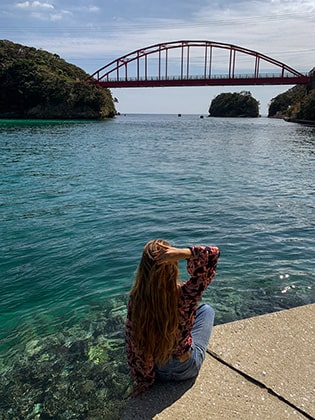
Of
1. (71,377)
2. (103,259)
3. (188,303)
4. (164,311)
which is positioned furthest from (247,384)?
(103,259)

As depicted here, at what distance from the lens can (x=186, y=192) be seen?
47.1 ft

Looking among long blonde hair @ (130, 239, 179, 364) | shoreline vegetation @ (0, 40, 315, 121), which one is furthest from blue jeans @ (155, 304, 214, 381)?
shoreline vegetation @ (0, 40, 315, 121)

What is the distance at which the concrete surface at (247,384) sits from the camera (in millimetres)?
3252

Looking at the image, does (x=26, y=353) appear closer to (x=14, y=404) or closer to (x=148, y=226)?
(x=14, y=404)

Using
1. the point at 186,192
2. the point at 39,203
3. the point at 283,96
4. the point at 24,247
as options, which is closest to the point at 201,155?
the point at 186,192

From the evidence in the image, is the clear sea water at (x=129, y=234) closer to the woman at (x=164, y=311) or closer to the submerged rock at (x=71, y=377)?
the submerged rock at (x=71, y=377)

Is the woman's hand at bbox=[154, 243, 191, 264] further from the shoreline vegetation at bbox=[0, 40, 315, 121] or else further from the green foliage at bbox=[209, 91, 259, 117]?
the green foliage at bbox=[209, 91, 259, 117]

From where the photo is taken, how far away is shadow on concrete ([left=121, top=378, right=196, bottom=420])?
3297 mm

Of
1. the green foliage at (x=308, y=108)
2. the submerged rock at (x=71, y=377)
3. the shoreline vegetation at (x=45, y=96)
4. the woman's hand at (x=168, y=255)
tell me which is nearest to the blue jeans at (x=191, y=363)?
the submerged rock at (x=71, y=377)

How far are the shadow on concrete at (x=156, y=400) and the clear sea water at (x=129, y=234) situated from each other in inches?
82.1

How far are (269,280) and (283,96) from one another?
581ft

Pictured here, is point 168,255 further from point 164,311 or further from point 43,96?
point 43,96

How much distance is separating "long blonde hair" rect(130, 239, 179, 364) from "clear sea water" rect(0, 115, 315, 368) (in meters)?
2.50

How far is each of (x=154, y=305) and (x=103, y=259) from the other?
5.03 meters
